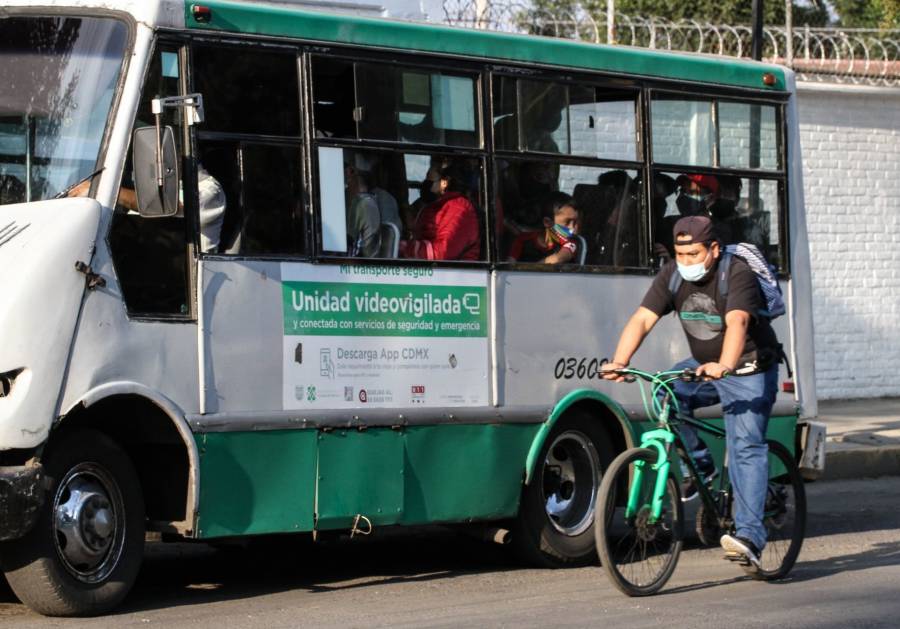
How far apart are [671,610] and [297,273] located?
2438mm

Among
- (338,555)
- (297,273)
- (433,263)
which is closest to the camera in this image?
(297,273)

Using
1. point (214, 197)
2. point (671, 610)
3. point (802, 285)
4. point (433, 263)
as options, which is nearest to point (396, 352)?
point (433, 263)

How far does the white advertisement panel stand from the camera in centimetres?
830

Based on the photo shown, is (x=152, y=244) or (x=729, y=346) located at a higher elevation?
(x=152, y=244)

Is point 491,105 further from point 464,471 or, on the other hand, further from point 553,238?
point 464,471

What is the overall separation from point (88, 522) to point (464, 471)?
2.26m

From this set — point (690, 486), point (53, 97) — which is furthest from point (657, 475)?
point (53, 97)

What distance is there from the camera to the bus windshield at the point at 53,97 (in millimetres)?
7617

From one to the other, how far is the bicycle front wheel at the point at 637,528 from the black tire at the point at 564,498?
122 centimetres

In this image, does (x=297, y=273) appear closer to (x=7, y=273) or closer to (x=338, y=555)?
(x=7, y=273)

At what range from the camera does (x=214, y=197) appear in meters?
7.94

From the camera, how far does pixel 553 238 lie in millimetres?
9625

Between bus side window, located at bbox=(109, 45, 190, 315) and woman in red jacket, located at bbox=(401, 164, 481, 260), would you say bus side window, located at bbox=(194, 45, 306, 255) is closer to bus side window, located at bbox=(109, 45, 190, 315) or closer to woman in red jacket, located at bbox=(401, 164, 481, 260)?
bus side window, located at bbox=(109, 45, 190, 315)

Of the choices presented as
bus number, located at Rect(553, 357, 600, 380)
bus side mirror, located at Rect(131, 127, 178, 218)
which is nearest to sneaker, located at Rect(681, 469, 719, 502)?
bus number, located at Rect(553, 357, 600, 380)
